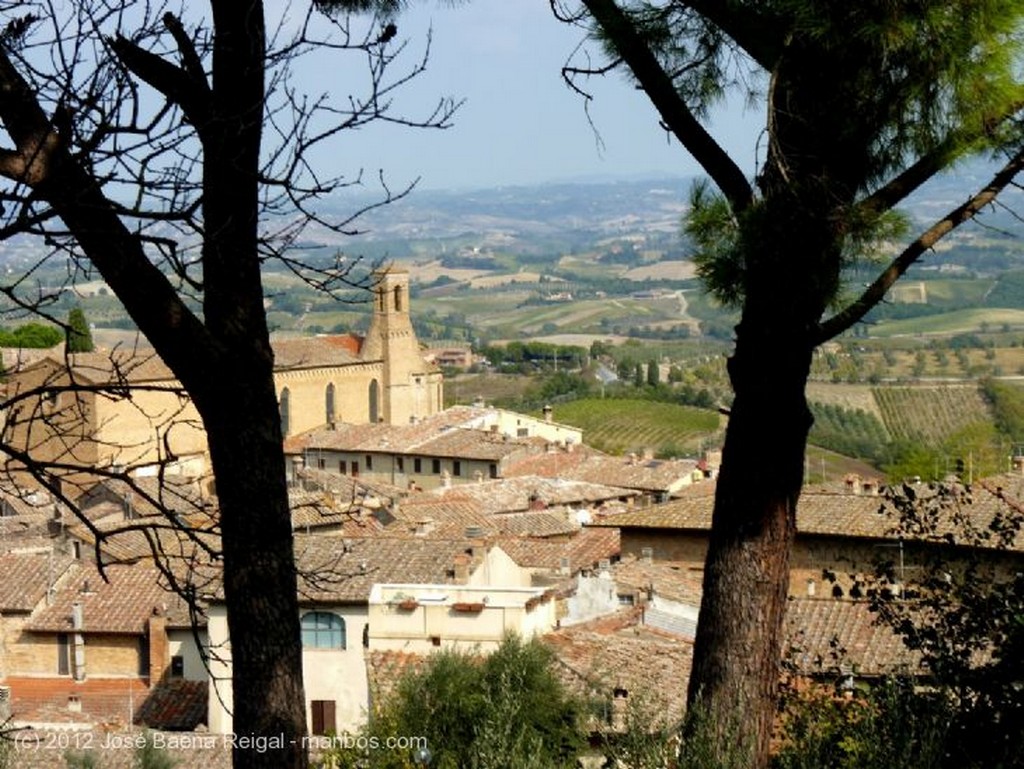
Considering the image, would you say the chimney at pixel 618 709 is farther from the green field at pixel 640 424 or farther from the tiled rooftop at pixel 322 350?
the green field at pixel 640 424

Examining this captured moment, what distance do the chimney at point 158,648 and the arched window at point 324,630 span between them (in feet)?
13.6

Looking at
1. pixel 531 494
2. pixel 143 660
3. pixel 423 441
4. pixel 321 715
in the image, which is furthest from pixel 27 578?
pixel 423 441

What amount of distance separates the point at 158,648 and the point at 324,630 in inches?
173

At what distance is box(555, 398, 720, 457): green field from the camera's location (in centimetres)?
6331

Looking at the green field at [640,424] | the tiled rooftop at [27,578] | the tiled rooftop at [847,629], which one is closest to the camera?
the tiled rooftop at [847,629]

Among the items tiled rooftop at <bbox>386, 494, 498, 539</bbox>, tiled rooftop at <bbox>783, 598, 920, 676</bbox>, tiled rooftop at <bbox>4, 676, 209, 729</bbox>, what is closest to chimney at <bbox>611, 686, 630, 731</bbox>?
tiled rooftop at <bbox>783, 598, 920, 676</bbox>

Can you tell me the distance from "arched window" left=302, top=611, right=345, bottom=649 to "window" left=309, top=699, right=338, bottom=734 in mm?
553

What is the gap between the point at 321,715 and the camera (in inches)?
653

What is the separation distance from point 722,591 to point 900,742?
0.65 m

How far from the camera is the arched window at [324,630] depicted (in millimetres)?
16625

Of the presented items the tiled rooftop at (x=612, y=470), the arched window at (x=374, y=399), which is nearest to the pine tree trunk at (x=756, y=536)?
the tiled rooftop at (x=612, y=470)

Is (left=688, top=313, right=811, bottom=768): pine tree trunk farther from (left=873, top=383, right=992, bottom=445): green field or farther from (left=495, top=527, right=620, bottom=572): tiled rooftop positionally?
(left=873, top=383, right=992, bottom=445): green field

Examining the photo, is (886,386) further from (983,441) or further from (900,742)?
(900,742)

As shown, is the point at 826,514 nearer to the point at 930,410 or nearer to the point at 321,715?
the point at 321,715
